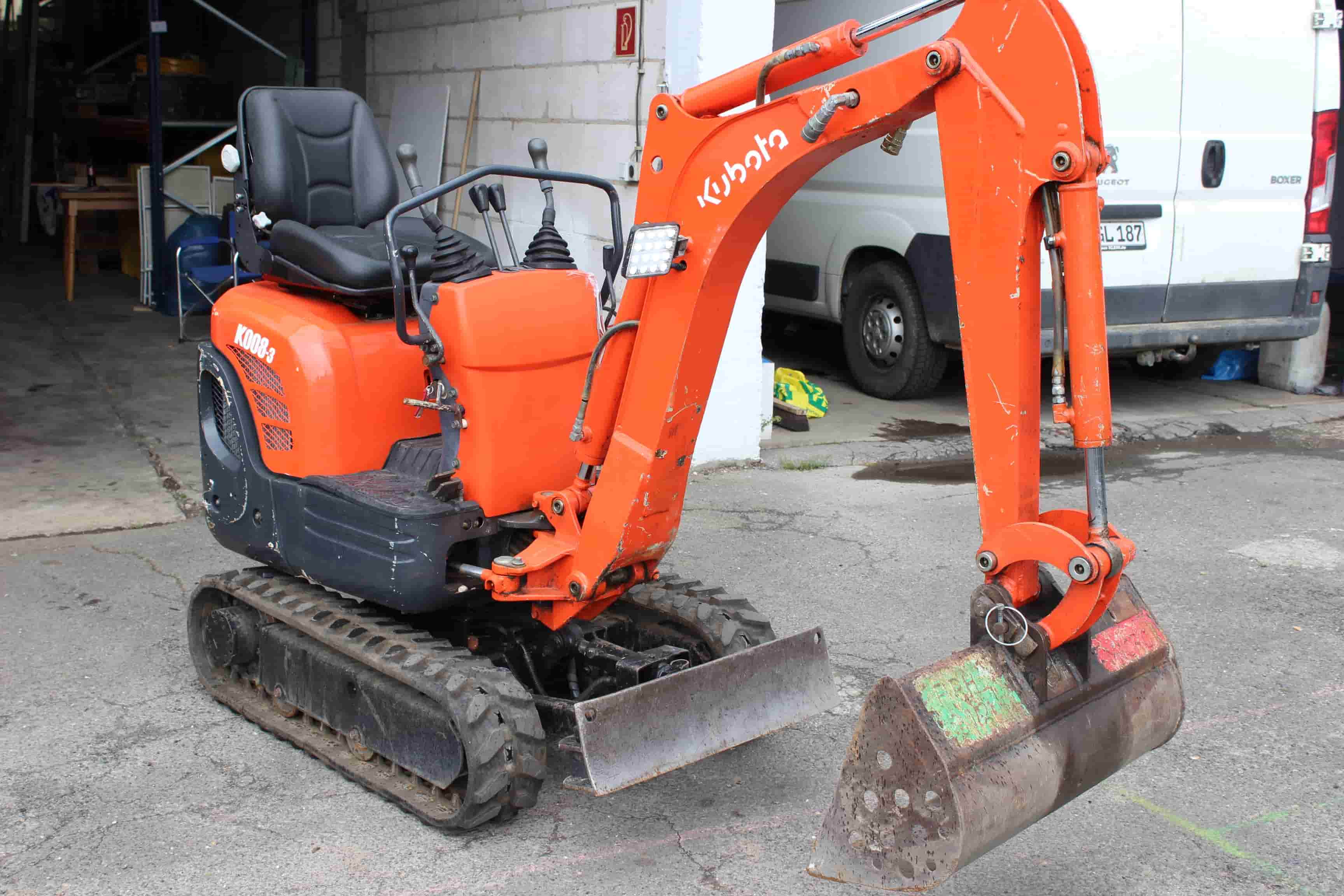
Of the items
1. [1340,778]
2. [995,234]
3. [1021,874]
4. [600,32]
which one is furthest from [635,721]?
[600,32]

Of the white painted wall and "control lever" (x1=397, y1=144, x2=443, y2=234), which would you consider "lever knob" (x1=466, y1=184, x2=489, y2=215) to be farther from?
the white painted wall

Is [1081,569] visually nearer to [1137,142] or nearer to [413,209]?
[413,209]

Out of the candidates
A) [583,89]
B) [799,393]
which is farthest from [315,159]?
[799,393]

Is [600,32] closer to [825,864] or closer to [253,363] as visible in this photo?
[253,363]

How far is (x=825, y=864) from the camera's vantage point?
2.91m

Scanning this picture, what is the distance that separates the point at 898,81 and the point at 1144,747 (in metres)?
1.66

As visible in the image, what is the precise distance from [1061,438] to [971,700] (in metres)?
5.85

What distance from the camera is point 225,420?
4461 mm

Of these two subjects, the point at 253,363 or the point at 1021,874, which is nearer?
the point at 1021,874

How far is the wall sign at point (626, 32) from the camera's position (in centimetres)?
703

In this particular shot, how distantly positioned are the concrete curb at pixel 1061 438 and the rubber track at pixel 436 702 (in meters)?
3.79

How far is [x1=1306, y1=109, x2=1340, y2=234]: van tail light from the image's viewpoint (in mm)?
8820

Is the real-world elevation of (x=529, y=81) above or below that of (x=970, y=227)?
above

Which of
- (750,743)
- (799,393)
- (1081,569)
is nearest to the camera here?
(1081,569)
